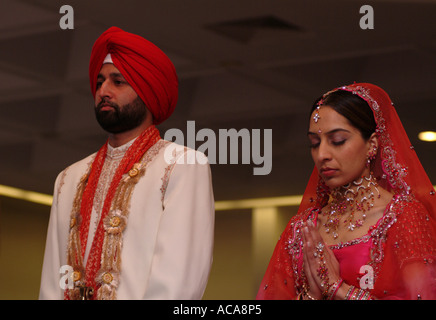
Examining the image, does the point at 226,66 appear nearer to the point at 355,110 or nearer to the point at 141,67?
the point at 141,67

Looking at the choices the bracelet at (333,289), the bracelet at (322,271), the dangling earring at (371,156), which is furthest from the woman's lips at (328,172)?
the bracelet at (333,289)

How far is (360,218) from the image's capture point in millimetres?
2836

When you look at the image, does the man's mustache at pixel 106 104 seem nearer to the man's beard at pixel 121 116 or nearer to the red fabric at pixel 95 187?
the man's beard at pixel 121 116

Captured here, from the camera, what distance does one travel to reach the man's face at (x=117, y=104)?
9.75ft

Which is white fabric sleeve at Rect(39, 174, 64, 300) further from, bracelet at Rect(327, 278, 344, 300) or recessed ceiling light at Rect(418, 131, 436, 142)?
recessed ceiling light at Rect(418, 131, 436, 142)

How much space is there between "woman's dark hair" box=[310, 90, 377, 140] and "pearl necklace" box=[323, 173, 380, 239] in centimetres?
17

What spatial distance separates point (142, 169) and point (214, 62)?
6.83 ft

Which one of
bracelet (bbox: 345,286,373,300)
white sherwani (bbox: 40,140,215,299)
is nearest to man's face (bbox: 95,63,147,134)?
white sherwani (bbox: 40,140,215,299)

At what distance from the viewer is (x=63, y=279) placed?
2.89 m

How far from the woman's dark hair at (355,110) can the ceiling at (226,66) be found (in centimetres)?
165

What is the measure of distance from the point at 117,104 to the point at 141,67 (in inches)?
6.2
